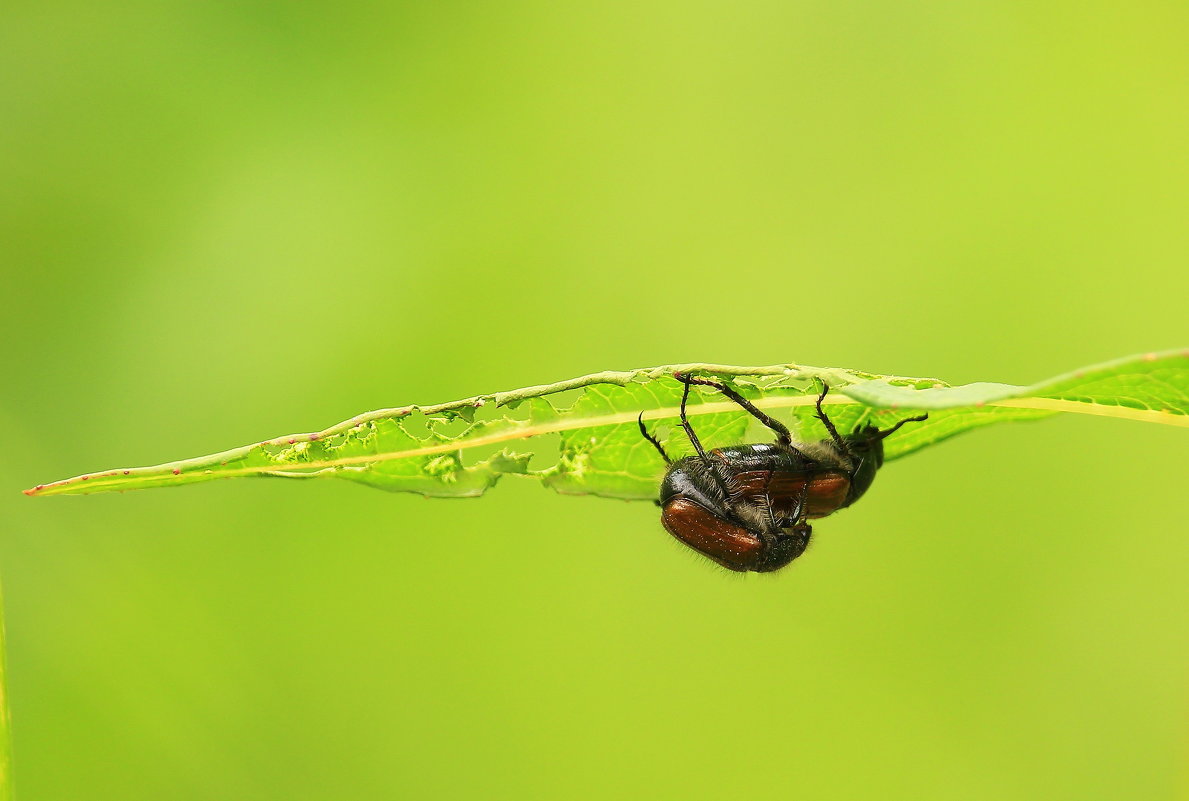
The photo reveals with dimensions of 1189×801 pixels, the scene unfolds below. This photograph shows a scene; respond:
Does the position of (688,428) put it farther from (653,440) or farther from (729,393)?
(729,393)

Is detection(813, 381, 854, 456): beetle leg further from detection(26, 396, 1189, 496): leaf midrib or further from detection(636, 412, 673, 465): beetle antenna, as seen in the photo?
detection(636, 412, 673, 465): beetle antenna

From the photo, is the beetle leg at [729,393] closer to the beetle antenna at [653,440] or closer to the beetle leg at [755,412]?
the beetle leg at [755,412]

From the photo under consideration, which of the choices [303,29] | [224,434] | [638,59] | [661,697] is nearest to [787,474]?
[661,697]

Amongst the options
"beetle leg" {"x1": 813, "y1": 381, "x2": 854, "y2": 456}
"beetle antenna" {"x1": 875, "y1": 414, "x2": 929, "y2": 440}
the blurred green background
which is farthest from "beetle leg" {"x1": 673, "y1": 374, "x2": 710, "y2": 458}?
the blurred green background

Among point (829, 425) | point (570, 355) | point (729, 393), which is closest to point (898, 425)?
point (829, 425)

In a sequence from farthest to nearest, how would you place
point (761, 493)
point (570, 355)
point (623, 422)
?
point (570, 355)
point (761, 493)
point (623, 422)

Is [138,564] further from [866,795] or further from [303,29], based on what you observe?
[866,795]
